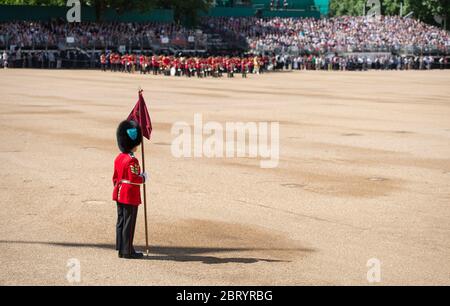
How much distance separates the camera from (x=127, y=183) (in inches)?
429

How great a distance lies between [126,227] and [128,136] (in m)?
1.11

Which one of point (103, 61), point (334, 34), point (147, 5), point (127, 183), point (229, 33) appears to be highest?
point (147, 5)

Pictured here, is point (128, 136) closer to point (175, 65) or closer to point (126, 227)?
point (126, 227)

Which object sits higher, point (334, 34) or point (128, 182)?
point (334, 34)

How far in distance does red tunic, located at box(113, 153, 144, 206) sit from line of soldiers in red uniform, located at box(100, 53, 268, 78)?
51.0m

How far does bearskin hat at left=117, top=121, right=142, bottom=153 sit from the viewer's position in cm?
1095

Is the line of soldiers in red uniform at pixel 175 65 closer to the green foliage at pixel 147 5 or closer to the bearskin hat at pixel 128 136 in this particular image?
the green foliage at pixel 147 5

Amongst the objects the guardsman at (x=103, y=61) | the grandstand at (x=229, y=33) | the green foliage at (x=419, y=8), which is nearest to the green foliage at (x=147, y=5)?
the grandstand at (x=229, y=33)

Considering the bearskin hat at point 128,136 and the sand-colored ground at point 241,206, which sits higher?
the bearskin hat at point 128,136

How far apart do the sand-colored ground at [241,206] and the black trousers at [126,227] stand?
18cm

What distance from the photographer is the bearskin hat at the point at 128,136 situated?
431 inches

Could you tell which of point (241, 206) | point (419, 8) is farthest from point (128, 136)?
point (419, 8)

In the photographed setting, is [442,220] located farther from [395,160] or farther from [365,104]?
[365,104]

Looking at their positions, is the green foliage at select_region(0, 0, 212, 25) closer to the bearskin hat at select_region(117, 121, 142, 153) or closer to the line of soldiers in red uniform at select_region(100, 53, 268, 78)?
the line of soldiers in red uniform at select_region(100, 53, 268, 78)
